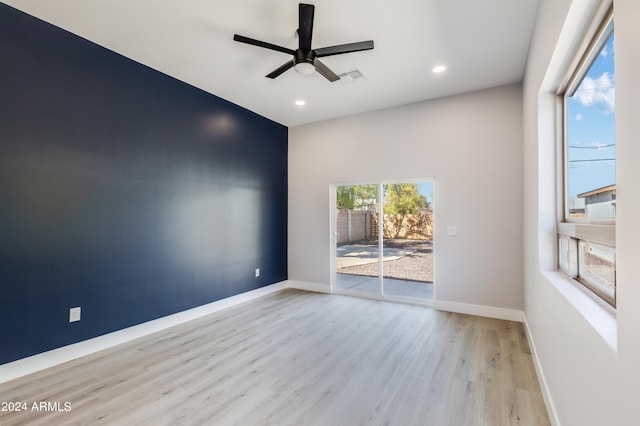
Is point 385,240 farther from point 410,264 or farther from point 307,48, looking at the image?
point 307,48

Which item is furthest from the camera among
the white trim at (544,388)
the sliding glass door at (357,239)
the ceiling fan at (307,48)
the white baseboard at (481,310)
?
the sliding glass door at (357,239)

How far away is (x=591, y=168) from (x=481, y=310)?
2.94 m

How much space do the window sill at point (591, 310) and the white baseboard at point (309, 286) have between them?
12.4 feet

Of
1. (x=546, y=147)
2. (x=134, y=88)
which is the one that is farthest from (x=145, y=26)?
(x=546, y=147)

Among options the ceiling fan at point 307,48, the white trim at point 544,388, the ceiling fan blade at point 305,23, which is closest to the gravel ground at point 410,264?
the white trim at point 544,388

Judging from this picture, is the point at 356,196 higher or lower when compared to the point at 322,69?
lower

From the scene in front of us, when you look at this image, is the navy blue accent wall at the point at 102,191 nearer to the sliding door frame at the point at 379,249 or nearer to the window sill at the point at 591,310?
the sliding door frame at the point at 379,249

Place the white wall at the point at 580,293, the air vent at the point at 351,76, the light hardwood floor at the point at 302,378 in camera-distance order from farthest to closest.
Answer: the air vent at the point at 351,76
the light hardwood floor at the point at 302,378
the white wall at the point at 580,293

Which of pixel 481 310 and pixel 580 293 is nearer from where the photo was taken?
pixel 580 293

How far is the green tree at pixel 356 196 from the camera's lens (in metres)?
5.12

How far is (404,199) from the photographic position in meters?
4.80

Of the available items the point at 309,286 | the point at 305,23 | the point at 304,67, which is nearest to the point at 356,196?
the point at 309,286

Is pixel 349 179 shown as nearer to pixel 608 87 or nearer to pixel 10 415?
pixel 608 87

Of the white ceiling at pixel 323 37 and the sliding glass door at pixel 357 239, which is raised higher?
the white ceiling at pixel 323 37
